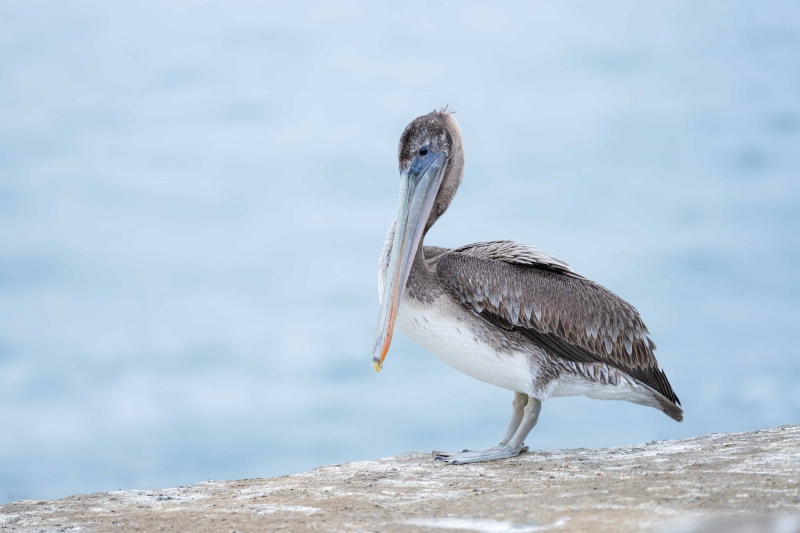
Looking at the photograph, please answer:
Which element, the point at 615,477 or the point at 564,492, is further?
the point at 615,477

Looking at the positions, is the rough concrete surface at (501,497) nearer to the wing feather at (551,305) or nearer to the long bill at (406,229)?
the wing feather at (551,305)

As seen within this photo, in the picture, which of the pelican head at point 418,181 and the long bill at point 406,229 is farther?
the pelican head at point 418,181

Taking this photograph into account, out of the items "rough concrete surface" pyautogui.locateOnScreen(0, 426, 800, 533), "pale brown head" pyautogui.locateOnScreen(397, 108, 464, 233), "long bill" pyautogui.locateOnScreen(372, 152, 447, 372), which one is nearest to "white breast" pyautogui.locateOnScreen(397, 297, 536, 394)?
"long bill" pyautogui.locateOnScreen(372, 152, 447, 372)

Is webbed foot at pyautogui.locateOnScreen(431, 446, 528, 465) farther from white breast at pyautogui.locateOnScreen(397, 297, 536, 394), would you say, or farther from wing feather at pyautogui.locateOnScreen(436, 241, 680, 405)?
wing feather at pyautogui.locateOnScreen(436, 241, 680, 405)

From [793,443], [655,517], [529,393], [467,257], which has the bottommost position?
[655,517]

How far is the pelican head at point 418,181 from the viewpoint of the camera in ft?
22.2

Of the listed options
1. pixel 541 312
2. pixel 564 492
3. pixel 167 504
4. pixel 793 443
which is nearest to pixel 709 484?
pixel 564 492

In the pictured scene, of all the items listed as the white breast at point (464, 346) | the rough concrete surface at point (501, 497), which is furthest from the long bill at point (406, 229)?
the rough concrete surface at point (501, 497)

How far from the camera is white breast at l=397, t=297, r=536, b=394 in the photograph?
262 inches

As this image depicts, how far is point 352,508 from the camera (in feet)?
16.3

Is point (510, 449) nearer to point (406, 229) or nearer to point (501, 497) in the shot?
point (406, 229)

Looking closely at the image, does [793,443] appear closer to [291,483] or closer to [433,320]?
[433,320]

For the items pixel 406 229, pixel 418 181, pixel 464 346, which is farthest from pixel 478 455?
pixel 418 181

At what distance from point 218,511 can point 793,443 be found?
3782mm
